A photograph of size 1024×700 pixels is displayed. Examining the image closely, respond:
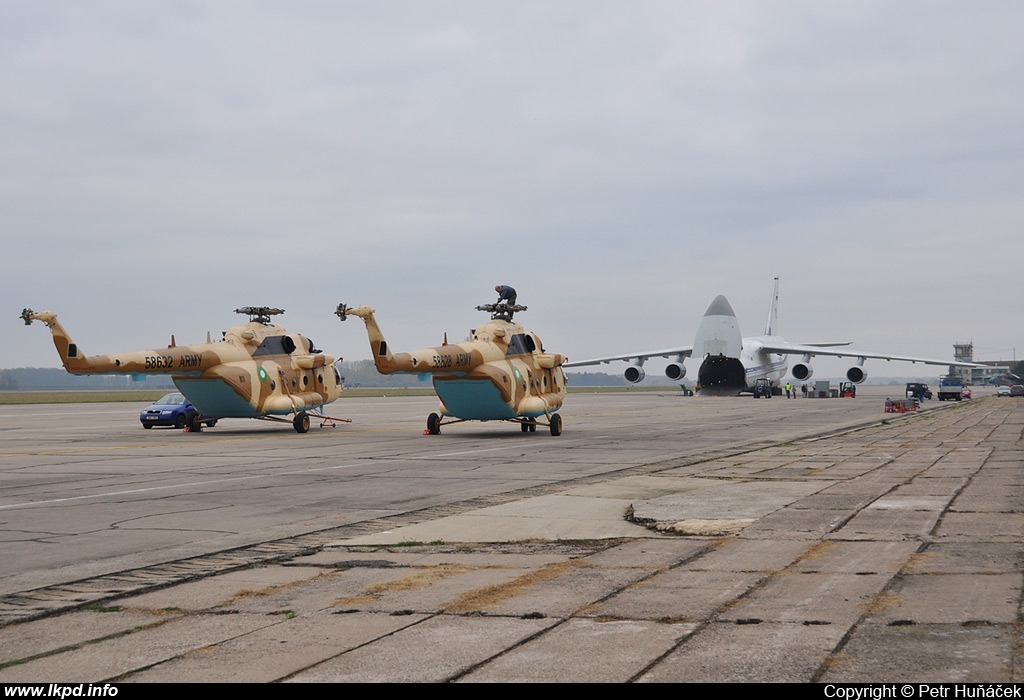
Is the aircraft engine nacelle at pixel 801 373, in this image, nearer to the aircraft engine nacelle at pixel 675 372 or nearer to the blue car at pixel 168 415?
the aircraft engine nacelle at pixel 675 372

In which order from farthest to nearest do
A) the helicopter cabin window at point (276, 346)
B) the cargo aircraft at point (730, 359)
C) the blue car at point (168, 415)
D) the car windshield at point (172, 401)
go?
the cargo aircraft at point (730, 359) → the car windshield at point (172, 401) → the blue car at point (168, 415) → the helicopter cabin window at point (276, 346)

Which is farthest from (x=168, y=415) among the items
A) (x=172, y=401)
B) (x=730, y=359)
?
(x=730, y=359)

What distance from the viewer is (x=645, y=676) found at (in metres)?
5.28

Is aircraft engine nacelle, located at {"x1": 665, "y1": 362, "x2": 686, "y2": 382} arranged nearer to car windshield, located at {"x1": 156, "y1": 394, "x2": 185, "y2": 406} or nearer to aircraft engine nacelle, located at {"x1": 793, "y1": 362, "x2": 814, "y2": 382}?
aircraft engine nacelle, located at {"x1": 793, "y1": 362, "x2": 814, "y2": 382}

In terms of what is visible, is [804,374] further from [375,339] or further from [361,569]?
[361,569]

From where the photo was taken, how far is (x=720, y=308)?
262 feet

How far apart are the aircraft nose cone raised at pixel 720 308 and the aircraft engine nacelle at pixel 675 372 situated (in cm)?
657

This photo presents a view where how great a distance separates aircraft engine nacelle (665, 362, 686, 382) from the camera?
84250 millimetres

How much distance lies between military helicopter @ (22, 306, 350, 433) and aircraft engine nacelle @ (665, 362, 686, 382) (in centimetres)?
5403

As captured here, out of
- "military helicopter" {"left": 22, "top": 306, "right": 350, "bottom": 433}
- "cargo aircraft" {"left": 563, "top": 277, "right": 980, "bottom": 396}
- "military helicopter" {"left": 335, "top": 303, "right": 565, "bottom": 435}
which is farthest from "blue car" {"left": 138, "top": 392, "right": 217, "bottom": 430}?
"cargo aircraft" {"left": 563, "top": 277, "right": 980, "bottom": 396}

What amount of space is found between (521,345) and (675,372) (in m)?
55.9

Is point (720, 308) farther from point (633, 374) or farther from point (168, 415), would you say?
point (168, 415)

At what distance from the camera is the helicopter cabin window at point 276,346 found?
102 ft

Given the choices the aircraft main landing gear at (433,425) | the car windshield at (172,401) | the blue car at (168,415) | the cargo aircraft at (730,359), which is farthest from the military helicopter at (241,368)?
the cargo aircraft at (730,359)
